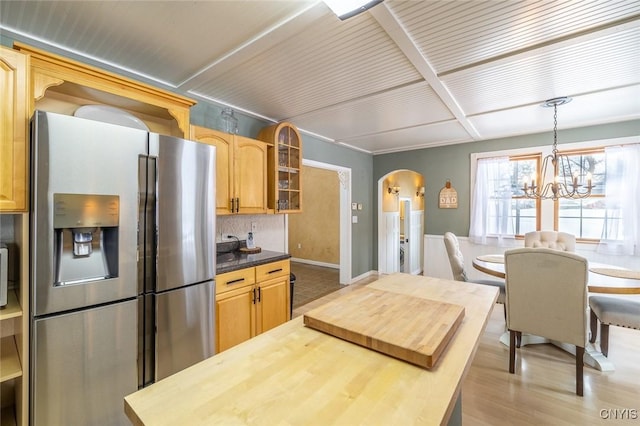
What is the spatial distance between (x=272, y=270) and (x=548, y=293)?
2.35 metres

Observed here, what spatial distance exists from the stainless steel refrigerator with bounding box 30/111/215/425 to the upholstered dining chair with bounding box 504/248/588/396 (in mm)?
2522

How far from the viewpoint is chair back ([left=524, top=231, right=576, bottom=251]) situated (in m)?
3.37

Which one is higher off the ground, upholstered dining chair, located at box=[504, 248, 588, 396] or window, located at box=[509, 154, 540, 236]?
window, located at box=[509, 154, 540, 236]

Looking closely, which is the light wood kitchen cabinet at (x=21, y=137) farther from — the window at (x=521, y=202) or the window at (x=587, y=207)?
the window at (x=587, y=207)

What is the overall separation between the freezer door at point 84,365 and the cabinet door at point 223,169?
3.74 feet

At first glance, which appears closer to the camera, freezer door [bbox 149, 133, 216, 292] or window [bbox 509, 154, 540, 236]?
freezer door [bbox 149, 133, 216, 292]

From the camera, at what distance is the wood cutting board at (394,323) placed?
850mm

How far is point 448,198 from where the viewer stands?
4848 millimetres

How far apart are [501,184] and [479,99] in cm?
206

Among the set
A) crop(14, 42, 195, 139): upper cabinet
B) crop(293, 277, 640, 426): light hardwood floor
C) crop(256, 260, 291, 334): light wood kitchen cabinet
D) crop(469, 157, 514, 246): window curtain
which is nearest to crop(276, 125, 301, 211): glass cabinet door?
crop(256, 260, 291, 334): light wood kitchen cabinet

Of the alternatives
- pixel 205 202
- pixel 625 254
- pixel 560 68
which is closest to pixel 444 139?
pixel 560 68

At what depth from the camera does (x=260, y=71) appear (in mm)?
2271

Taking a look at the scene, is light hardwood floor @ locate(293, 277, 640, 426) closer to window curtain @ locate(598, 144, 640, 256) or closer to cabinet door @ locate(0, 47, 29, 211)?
window curtain @ locate(598, 144, 640, 256)

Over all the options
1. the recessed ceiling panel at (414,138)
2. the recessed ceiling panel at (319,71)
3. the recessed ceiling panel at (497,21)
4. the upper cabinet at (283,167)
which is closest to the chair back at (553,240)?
the recessed ceiling panel at (414,138)
